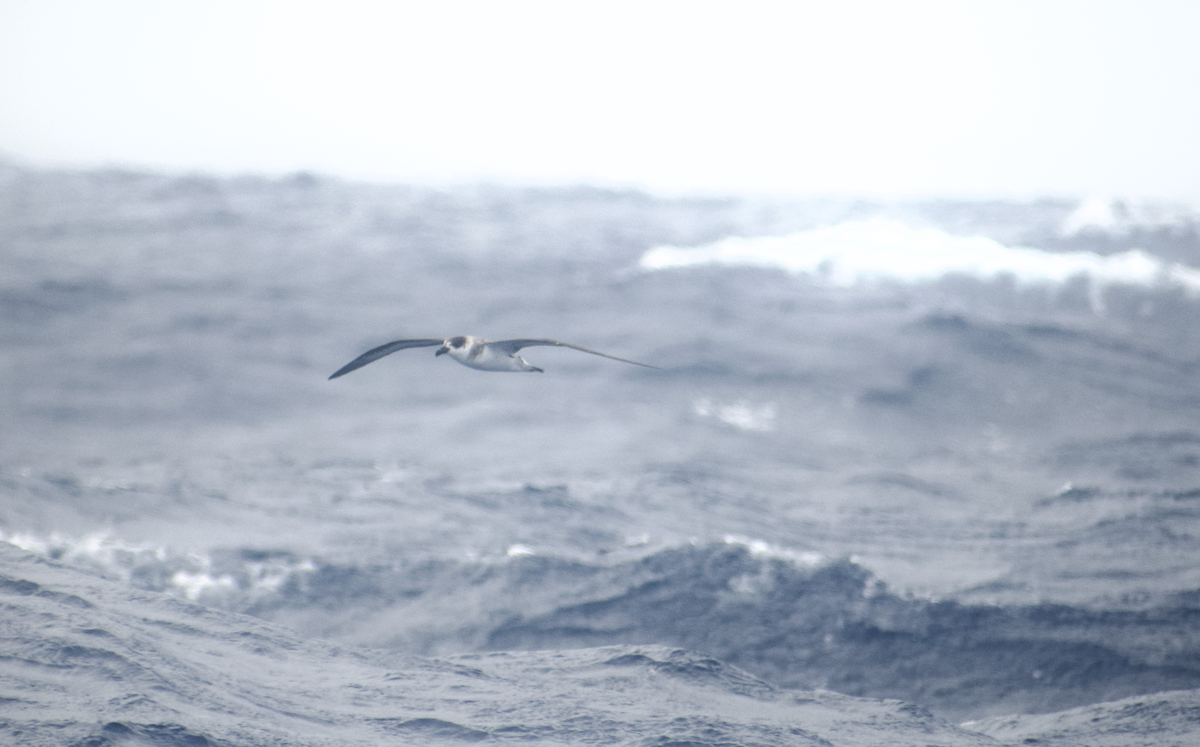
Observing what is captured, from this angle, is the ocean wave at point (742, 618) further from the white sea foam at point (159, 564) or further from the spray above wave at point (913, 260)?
the spray above wave at point (913, 260)

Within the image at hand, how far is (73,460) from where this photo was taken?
22469mm

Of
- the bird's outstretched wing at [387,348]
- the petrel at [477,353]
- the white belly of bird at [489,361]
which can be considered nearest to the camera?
the bird's outstretched wing at [387,348]

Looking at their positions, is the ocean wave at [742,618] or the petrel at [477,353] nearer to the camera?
the petrel at [477,353]

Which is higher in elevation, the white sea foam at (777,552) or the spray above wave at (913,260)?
the spray above wave at (913,260)

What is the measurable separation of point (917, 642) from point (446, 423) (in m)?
14.9

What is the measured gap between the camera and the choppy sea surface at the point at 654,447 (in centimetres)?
1584

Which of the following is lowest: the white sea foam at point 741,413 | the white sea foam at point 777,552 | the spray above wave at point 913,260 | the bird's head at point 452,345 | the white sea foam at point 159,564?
the white sea foam at point 159,564

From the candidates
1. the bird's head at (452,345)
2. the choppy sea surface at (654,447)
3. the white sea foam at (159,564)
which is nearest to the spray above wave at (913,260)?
the choppy sea surface at (654,447)

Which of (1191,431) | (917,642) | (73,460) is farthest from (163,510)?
(1191,431)

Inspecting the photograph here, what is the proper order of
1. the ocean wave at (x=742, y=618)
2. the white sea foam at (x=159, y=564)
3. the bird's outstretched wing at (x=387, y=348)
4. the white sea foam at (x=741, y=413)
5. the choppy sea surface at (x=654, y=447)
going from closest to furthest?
the bird's outstretched wing at (x=387, y=348)
the ocean wave at (x=742, y=618)
the choppy sea surface at (x=654, y=447)
the white sea foam at (x=159, y=564)
the white sea foam at (x=741, y=413)

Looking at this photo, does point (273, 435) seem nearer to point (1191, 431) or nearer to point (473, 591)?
point (473, 591)

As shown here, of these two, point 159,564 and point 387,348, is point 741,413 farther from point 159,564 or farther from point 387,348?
point 387,348

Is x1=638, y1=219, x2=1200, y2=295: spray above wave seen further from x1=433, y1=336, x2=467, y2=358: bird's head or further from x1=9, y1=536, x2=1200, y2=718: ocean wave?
x1=433, y1=336, x2=467, y2=358: bird's head

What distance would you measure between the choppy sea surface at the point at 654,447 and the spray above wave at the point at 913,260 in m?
0.26
